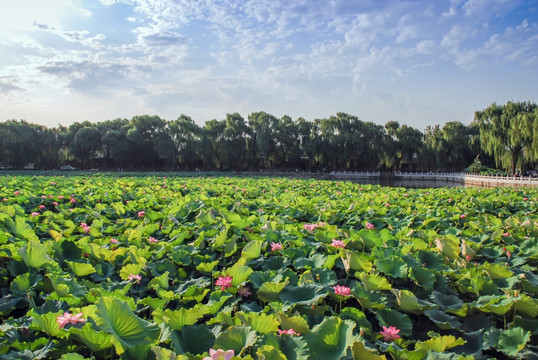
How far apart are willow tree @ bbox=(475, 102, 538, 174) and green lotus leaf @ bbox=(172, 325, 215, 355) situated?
28936mm

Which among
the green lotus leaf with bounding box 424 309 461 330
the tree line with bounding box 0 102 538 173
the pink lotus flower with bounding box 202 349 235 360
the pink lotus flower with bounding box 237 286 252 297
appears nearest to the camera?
the pink lotus flower with bounding box 202 349 235 360

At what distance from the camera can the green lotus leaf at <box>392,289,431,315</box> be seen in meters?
1.61

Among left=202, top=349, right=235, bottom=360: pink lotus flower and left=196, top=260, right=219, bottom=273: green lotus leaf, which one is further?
left=196, top=260, right=219, bottom=273: green lotus leaf

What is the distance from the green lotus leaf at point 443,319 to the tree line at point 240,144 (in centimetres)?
3522

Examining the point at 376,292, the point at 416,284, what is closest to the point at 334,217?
the point at 416,284

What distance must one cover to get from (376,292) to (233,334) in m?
0.79

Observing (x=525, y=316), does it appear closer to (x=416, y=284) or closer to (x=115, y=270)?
(x=416, y=284)

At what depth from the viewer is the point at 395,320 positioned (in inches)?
61.3

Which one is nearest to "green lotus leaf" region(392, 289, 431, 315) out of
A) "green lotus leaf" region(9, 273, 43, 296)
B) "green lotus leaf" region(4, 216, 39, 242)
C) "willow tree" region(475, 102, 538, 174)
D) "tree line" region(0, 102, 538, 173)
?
"green lotus leaf" region(9, 273, 43, 296)

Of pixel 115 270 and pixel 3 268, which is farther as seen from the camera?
pixel 115 270

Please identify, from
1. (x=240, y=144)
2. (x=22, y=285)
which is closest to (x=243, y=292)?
(x=22, y=285)

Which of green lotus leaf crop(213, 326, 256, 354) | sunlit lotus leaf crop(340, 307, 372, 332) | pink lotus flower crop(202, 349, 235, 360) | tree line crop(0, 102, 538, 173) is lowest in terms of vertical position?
sunlit lotus leaf crop(340, 307, 372, 332)

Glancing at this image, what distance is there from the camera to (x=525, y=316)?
160 centimetres

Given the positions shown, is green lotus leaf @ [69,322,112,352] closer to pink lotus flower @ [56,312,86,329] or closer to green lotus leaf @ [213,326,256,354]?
pink lotus flower @ [56,312,86,329]
